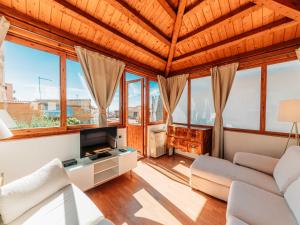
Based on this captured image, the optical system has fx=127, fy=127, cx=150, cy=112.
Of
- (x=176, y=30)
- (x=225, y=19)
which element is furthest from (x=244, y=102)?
(x=176, y=30)

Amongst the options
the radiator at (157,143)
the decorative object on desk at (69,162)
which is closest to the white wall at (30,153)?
the decorative object on desk at (69,162)

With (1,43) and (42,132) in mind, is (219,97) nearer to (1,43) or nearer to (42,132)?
(42,132)

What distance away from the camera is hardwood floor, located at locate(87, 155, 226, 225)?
64.6 inches

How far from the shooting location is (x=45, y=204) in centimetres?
123

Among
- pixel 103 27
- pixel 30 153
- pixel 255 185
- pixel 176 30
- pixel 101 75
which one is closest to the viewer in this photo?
pixel 255 185

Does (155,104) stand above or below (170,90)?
below

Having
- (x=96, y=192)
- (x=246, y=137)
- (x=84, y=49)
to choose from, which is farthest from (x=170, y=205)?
(x=84, y=49)

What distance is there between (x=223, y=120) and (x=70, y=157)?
11.0ft

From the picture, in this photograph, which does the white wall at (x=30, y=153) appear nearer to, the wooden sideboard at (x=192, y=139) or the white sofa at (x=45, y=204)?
the white sofa at (x=45, y=204)

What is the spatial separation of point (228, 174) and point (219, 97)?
1760 mm

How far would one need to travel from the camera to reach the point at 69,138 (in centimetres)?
220

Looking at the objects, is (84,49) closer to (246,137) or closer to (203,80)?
(203,80)

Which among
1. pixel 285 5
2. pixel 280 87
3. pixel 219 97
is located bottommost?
pixel 219 97

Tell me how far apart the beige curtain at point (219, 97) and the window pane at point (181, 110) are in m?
0.94
